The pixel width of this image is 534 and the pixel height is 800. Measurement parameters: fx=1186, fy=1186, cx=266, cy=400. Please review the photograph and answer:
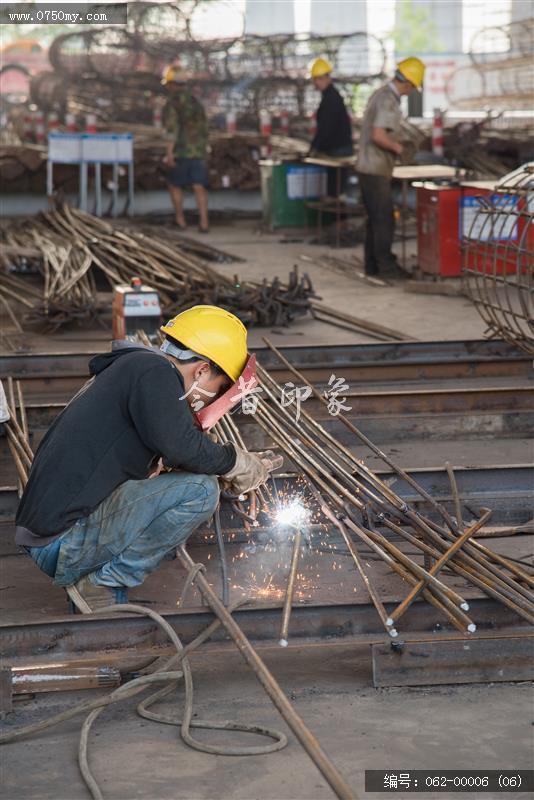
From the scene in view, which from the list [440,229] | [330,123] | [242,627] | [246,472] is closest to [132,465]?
[246,472]

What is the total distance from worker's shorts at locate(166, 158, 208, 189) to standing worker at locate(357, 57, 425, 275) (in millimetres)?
3769


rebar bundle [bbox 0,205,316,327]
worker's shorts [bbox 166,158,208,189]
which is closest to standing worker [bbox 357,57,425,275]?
rebar bundle [bbox 0,205,316,327]

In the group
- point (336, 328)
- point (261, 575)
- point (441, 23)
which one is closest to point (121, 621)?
point (261, 575)

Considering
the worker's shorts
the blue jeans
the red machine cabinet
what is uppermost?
the worker's shorts

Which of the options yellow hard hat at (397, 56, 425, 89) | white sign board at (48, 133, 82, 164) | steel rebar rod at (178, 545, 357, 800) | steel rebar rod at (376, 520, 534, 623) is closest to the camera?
steel rebar rod at (178, 545, 357, 800)

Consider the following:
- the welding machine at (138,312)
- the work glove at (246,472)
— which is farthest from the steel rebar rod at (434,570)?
the welding machine at (138,312)

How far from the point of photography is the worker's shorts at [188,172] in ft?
46.2

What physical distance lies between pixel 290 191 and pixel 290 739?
1145cm

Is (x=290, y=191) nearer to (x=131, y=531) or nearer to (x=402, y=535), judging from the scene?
(x=402, y=535)

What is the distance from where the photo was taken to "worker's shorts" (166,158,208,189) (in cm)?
1409

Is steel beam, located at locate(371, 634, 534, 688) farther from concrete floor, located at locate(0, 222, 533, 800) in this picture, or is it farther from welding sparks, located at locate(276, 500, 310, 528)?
welding sparks, located at locate(276, 500, 310, 528)

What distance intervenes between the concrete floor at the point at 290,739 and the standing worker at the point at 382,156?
7153 millimetres

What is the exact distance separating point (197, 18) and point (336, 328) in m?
11.2

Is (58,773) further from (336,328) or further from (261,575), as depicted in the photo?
(336,328)
